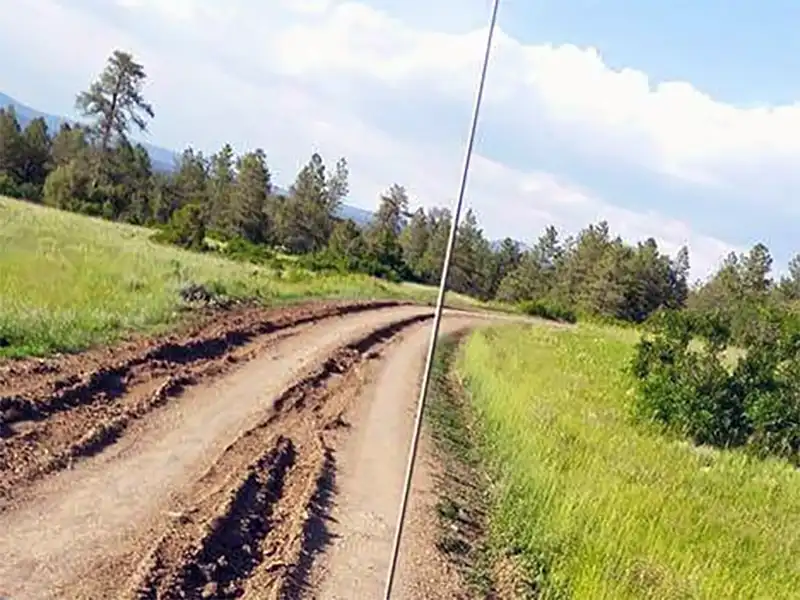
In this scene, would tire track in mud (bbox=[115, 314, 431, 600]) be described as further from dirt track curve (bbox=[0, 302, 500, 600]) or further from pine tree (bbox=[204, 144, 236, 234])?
pine tree (bbox=[204, 144, 236, 234])

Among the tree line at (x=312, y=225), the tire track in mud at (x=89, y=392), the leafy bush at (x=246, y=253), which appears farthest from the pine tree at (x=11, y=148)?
the tire track in mud at (x=89, y=392)

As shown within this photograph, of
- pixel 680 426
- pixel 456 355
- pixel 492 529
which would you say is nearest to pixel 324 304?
pixel 456 355

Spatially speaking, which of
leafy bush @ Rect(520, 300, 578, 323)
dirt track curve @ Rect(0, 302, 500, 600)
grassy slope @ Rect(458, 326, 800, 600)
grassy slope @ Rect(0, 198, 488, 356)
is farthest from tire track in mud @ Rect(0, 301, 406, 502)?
leafy bush @ Rect(520, 300, 578, 323)

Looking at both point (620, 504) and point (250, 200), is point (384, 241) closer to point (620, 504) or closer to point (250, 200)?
point (250, 200)

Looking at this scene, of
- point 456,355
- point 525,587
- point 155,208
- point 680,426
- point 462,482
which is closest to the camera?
point 525,587

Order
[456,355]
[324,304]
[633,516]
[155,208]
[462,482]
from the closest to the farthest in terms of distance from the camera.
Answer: [633,516] < [462,482] < [456,355] < [324,304] < [155,208]

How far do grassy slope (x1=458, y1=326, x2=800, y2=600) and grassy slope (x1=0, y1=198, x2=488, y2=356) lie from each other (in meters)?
6.05

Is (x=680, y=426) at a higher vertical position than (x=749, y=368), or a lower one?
lower

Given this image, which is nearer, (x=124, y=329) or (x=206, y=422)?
(x=206, y=422)

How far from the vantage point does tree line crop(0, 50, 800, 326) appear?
2333 inches

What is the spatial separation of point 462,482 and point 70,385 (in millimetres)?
4522

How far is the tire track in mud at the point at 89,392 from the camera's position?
8375 mm

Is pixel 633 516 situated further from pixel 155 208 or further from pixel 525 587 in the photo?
pixel 155 208

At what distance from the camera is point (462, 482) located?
1107 cm
